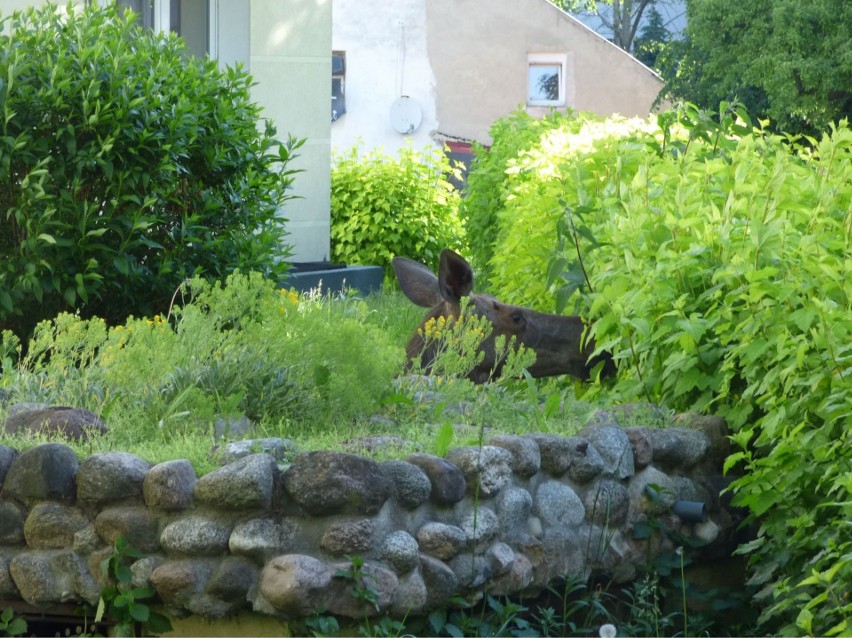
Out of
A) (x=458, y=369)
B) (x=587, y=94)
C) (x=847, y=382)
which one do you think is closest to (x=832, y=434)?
(x=847, y=382)

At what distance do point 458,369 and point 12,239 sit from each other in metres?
2.99

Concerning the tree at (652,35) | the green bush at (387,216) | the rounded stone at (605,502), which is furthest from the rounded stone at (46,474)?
the tree at (652,35)

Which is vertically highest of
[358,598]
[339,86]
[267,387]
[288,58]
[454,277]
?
[339,86]

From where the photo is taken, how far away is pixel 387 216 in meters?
14.8

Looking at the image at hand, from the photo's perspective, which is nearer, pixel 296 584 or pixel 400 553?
pixel 296 584

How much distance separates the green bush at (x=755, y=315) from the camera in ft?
13.8

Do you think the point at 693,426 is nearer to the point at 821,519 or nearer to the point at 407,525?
the point at 821,519

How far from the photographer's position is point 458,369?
5531 millimetres

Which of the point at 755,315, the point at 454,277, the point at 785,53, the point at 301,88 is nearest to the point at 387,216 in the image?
the point at 301,88

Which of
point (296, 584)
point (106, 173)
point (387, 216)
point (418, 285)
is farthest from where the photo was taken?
point (387, 216)

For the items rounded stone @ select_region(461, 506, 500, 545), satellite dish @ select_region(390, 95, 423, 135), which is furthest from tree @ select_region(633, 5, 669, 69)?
rounded stone @ select_region(461, 506, 500, 545)

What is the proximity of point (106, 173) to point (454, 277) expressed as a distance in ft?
6.60

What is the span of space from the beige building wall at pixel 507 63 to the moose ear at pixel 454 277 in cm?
2668

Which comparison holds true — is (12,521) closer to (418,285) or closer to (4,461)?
(4,461)
